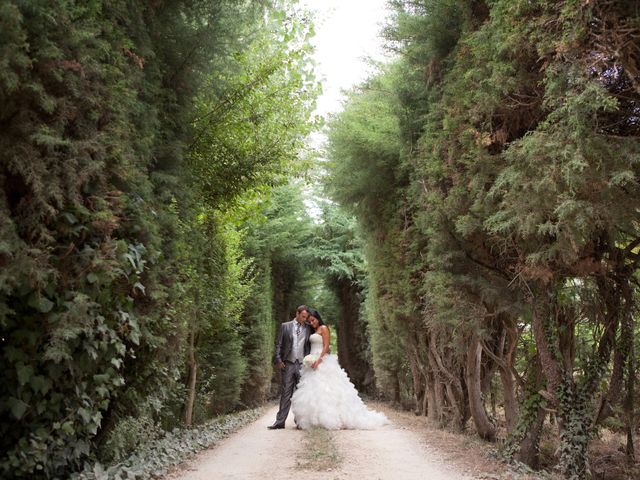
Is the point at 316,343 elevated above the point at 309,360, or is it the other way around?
the point at 316,343

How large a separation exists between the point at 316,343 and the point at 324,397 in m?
1.22

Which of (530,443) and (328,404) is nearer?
(530,443)

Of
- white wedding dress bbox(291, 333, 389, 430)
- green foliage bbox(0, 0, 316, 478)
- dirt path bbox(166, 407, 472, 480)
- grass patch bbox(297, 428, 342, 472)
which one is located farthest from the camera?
white wedding dress bbox(291, 333, 389, 430)

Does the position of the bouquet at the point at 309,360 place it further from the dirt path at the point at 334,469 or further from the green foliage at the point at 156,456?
the green foliage at the point at 156,456

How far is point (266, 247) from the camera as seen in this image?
23016 millimetres

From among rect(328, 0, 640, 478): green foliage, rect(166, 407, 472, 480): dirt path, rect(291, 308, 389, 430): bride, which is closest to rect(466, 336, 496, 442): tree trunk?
rect(328, 0, 640, 478): green foliage

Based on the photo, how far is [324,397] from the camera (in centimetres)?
1015

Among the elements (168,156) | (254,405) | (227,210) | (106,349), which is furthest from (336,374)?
(254,405)

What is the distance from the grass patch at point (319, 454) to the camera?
593 cm

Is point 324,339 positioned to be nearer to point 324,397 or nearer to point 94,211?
point 324,397

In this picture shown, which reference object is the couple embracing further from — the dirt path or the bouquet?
the dirt path

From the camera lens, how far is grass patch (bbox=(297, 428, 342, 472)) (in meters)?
5.93

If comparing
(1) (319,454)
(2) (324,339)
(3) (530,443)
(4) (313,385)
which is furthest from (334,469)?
(2) (324,339)

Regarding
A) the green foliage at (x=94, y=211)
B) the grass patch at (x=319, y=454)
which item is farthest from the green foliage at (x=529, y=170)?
the green foliage at (x=94, y=211)
